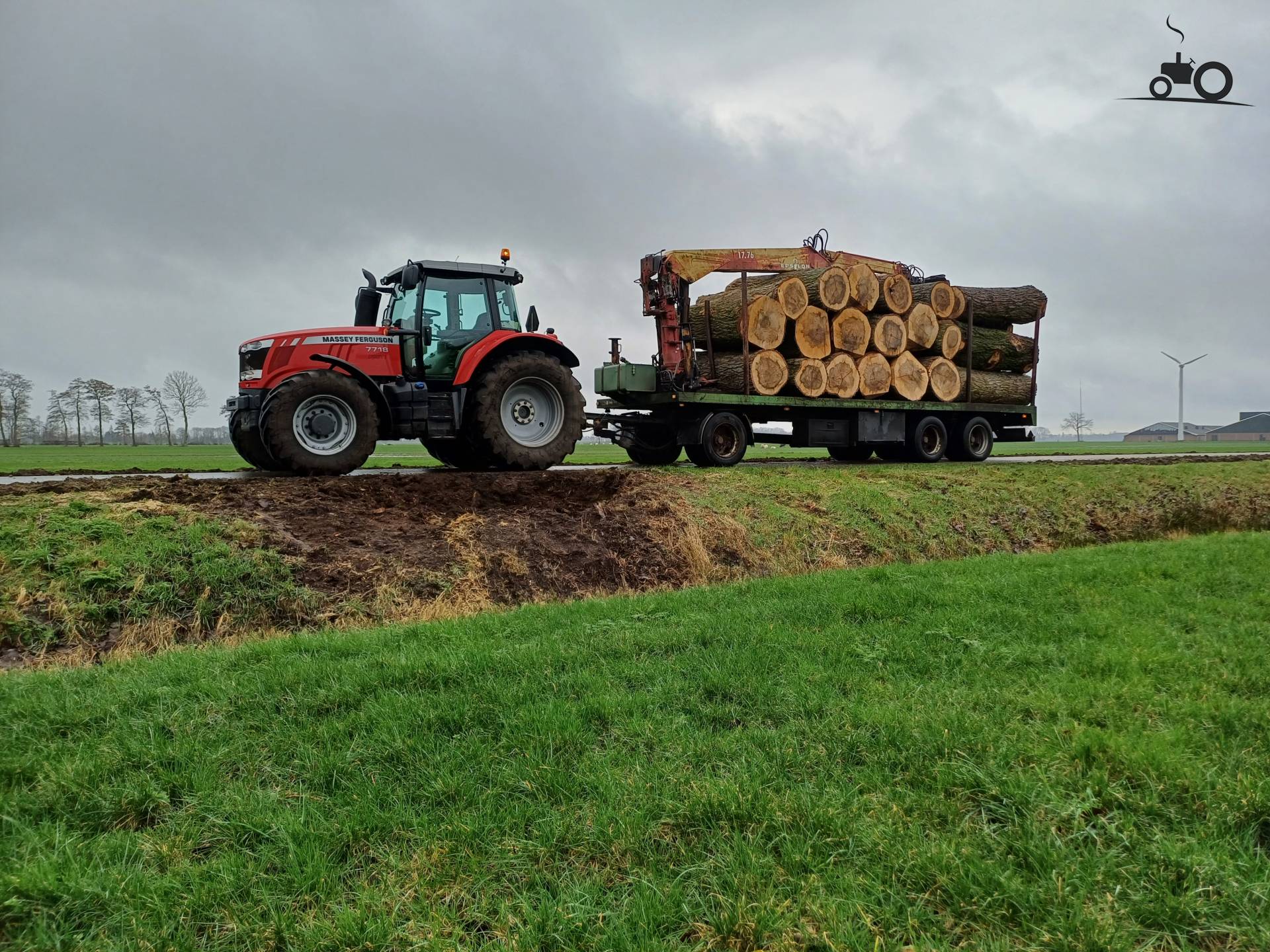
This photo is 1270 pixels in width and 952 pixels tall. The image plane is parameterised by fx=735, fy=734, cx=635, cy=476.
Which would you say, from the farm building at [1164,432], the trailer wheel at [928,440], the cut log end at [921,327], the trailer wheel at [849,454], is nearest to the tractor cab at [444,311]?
the cut log end at [921,327]

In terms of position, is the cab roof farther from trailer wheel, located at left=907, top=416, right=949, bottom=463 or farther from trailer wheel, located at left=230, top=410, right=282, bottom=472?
trailer wheel, located at left=907, top=416, right=949, bottom=463

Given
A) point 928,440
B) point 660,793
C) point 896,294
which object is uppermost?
point 896,294

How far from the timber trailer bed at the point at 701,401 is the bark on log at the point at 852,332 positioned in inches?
36.4

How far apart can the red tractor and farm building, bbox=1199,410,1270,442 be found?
112m

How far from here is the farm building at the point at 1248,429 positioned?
94688 mm

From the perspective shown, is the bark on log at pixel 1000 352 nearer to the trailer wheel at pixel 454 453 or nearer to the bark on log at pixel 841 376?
the bark on log at pixel 841 376

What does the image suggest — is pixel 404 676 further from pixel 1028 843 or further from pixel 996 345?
pixel 996 345

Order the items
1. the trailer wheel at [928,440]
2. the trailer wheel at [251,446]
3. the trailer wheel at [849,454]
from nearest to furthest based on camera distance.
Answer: the trailer wheel at [251,446]
the trailer wheel at [928,440]
the trailer wheel at [849,454]

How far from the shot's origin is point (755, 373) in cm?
1277

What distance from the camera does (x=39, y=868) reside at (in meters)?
2.35

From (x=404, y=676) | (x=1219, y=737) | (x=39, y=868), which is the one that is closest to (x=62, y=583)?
(x=404, y=676)

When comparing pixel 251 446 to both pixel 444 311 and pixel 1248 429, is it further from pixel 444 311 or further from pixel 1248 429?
pixel 1248 429

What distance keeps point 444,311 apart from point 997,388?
12.5 m

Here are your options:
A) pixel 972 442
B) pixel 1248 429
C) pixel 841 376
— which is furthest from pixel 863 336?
pixel 1248 429
